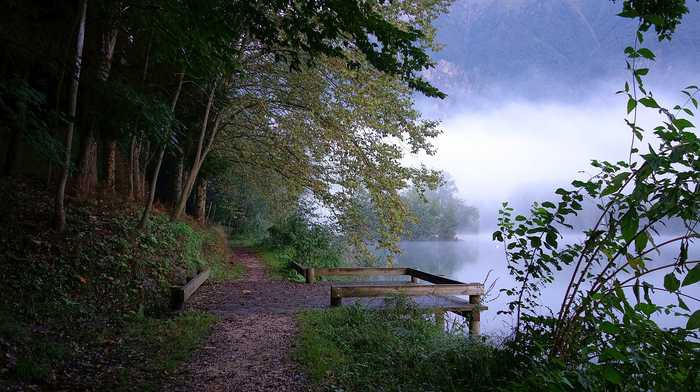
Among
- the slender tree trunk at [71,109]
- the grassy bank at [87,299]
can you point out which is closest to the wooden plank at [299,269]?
the grassy bank at [87,299]

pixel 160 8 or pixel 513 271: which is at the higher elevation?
pixel 160 8

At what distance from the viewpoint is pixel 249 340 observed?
6.20m

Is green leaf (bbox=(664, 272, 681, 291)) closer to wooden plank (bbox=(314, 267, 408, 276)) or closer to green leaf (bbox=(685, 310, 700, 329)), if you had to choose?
green leaf (bbox=(685, 310, 700, 329))

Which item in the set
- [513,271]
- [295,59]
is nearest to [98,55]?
[295,59]

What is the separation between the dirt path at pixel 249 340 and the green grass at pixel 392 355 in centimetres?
30

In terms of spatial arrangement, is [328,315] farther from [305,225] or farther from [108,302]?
[305,225]

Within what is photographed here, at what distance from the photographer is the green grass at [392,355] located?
14.5 feet

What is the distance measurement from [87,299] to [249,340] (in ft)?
8.66

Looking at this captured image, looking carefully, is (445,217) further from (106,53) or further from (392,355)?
(392,355)

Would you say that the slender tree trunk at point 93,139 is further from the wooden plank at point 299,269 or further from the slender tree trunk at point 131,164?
the wooden plank at point 299,269

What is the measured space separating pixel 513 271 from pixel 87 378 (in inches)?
170

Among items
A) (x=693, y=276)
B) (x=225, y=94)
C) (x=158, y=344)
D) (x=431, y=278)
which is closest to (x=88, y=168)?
(x=225, y=94)

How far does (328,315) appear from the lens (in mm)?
7469

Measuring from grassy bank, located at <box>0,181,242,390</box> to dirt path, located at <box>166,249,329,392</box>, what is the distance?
35cm
